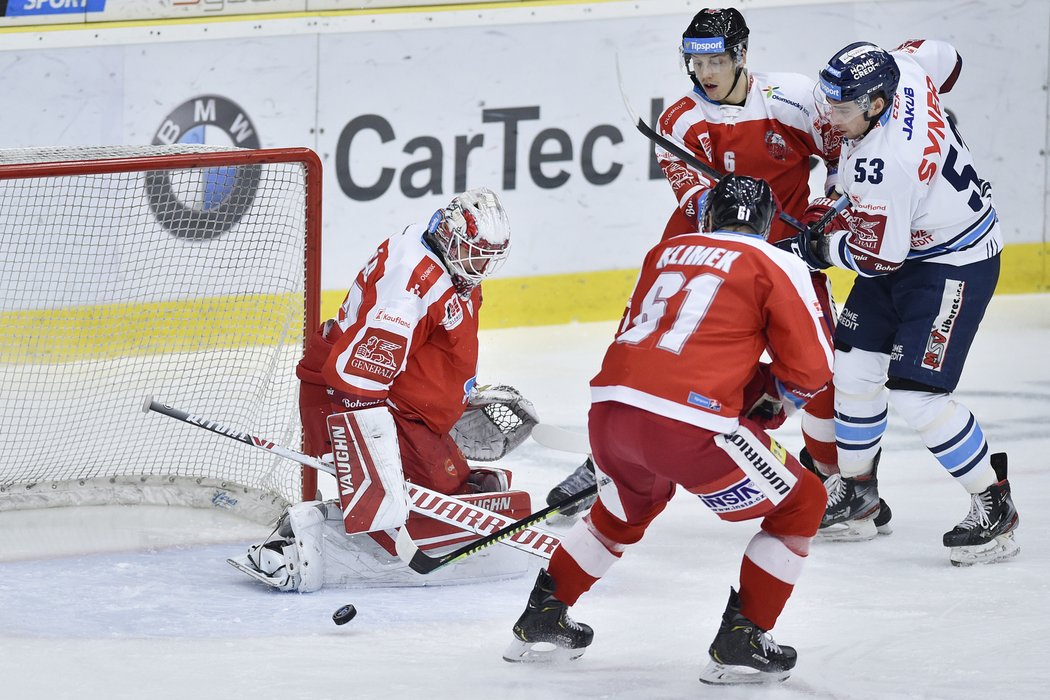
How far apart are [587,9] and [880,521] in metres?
2.72

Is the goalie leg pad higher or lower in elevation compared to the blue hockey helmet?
lower

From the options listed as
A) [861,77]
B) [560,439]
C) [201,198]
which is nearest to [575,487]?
[560,439]

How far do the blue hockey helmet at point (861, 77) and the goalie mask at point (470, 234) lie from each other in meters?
0.79

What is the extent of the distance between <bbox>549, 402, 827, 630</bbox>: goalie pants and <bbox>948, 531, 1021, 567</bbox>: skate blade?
871mm

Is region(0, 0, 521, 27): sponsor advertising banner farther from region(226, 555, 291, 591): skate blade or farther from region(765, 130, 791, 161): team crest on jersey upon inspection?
region(226, 555, 291, 591): skate blade

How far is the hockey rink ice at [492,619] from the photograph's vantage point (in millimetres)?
2637

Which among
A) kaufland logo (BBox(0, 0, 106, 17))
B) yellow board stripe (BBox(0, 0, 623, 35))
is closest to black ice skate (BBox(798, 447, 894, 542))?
yellow board stripe (BBox(0, 0, 623, 35))

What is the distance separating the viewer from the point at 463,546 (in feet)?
10.1

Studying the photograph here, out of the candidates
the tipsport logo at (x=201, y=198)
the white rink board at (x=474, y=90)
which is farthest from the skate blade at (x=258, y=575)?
the white rink board at (x=474, y=90)

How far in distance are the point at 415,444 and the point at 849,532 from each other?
1.13 meters

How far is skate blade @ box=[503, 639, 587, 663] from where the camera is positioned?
273 centimetres

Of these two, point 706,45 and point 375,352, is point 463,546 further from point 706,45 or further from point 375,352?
point 706,45

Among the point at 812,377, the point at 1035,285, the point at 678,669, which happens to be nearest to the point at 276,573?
the point at 678,669

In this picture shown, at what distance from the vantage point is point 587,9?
5598 millimetres
